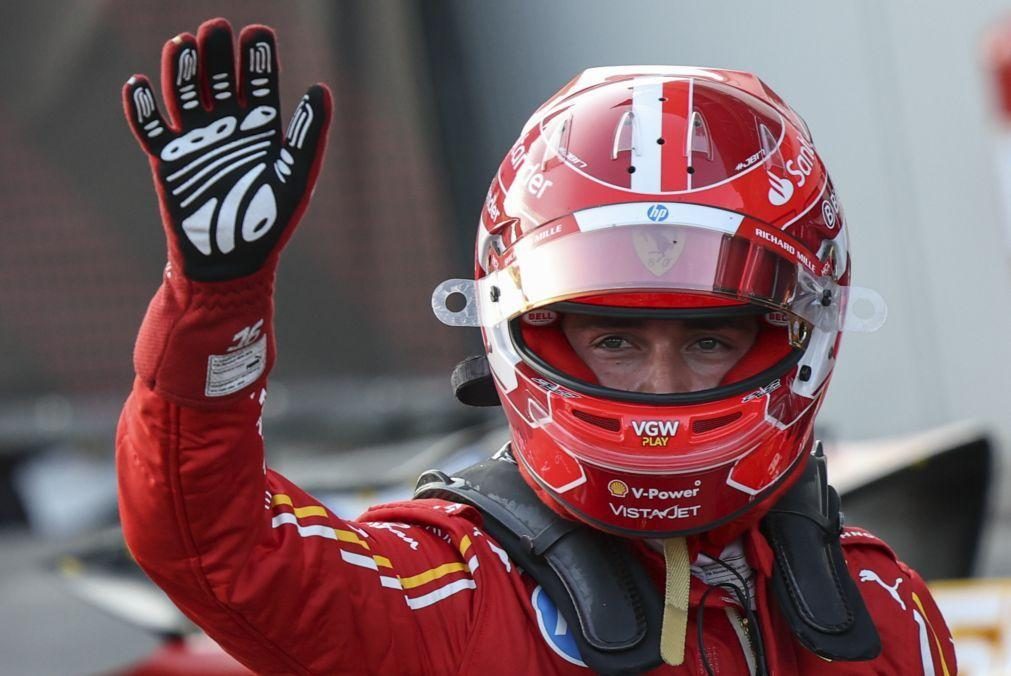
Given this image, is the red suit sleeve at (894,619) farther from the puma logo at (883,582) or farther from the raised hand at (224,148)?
the raised hand at (224,148)

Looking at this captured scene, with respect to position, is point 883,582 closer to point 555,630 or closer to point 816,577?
point 816,577

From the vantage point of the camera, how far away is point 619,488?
65.0 inches

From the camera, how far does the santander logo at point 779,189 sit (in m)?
1.76

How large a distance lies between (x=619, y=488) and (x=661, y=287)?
0.23 meters

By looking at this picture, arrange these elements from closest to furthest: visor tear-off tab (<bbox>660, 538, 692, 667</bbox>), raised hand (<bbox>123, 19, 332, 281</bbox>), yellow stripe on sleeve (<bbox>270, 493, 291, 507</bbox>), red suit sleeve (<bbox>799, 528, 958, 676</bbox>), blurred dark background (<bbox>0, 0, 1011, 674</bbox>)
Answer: raised hand (<bbox>123, 19, 332, 281</bbox>) < yellow stripe on sleeve (<bbox>270, 493, 291, 507</bbox>) < visor tear-off tab (<bbox>660, 538, 692, 667</bbox>) < red suit sleeve (<bbox>799, 528, 958, 676</bbox>) < blurred dark background (<bbox>0, 0, 1011, 674</bbox>)

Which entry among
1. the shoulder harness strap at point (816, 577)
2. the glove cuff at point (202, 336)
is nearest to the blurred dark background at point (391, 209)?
the shoulder harness strap at point (816, 577)

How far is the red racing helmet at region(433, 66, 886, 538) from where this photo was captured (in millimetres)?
1655

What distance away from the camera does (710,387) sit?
5.61 ft

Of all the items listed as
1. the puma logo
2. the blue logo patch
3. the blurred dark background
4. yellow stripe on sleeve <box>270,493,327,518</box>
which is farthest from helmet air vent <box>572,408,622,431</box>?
the blurred dark background

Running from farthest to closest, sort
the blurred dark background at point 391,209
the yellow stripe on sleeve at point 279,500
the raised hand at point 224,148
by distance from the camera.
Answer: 1. the blurred dark background at point 391,209
2. the yellow stripe on sleeve at point 279,500
3. the raised hand at point 224,148

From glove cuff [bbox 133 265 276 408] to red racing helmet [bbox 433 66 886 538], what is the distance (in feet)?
1.43

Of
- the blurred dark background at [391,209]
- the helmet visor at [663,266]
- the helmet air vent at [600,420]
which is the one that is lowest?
the blurred dark background at [391,209]

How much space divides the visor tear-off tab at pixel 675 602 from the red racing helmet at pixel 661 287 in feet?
0.15

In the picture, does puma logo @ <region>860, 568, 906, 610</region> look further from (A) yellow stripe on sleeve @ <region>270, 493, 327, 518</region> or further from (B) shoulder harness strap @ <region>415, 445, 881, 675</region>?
(A) yellow stripe on sleeve @ <region>270, 493, 327, 518</region>
